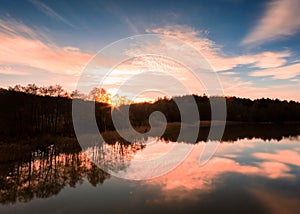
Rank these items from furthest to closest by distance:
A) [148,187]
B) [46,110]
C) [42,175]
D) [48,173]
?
[46,110]
[48,173]
[42,175]
[148,187]

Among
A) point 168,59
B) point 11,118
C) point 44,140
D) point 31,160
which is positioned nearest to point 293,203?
point 168,59

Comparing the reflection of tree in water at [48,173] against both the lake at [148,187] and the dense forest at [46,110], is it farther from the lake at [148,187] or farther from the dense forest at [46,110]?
the dense forest at [46,110]

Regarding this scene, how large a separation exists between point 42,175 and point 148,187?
796cm

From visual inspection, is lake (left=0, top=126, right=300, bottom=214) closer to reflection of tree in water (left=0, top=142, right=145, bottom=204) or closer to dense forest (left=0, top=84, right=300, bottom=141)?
reflection of tree in water (left=0, top=142, right=145, bottom=204)

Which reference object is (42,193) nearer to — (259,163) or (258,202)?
(258,202)

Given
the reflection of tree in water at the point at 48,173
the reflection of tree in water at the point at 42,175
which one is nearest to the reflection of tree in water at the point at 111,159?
the reflection of tree in water at the point at 48,173

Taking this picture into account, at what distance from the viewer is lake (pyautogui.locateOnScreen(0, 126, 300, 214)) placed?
11.1m

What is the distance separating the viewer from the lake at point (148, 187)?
36.3 ft

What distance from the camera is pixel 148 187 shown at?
14.0 metres

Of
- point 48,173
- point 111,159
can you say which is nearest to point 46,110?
point 111,159

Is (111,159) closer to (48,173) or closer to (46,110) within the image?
(48,173)

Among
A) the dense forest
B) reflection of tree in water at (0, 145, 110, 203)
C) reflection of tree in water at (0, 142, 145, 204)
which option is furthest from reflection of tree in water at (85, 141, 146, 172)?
the dense forest

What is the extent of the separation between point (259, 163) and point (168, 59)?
13496 millimetres

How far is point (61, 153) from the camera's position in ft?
83.3
